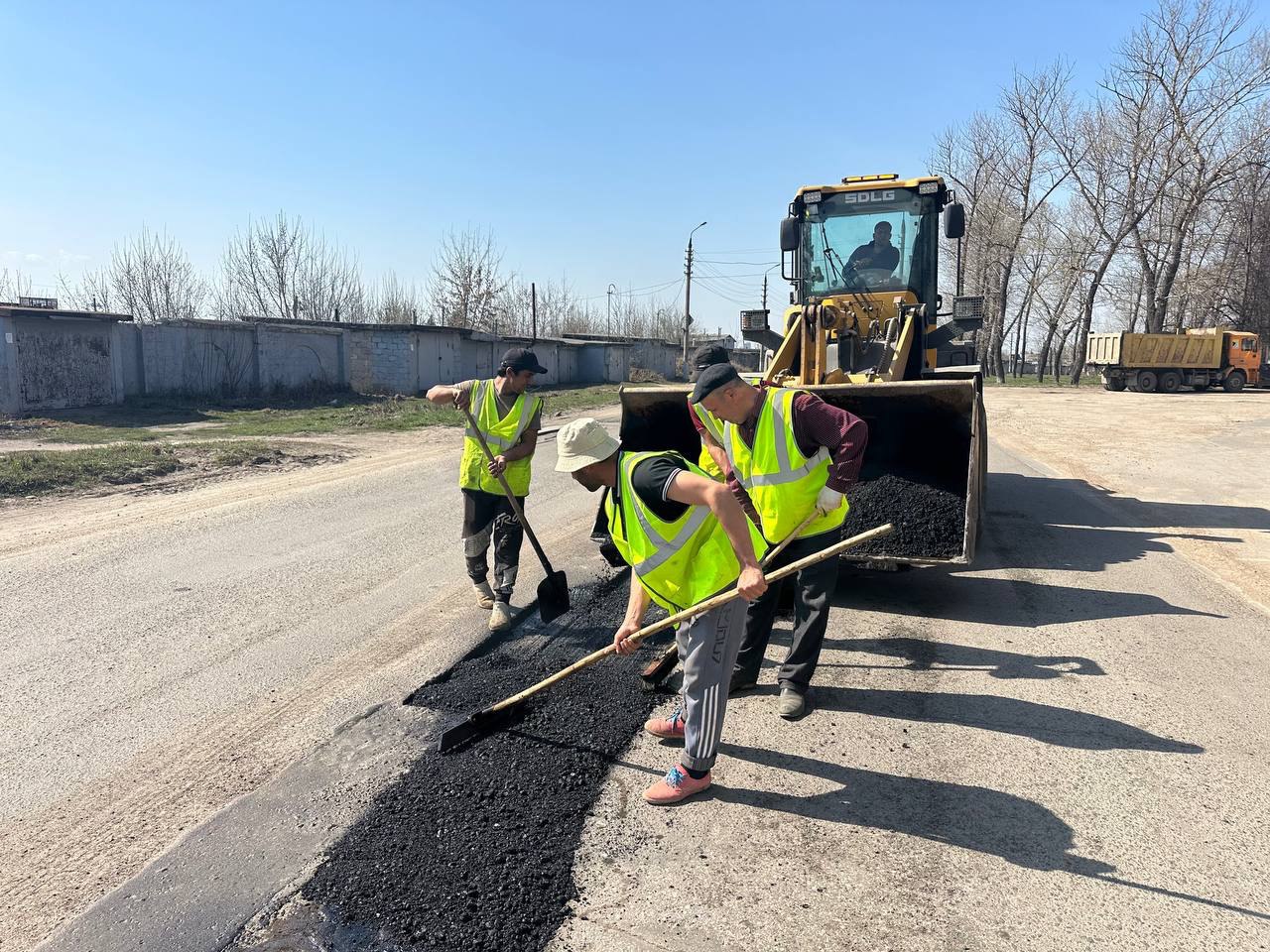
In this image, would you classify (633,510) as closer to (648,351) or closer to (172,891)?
(172,891)

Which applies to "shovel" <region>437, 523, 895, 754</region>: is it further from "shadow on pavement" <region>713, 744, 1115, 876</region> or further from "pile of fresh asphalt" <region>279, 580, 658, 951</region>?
"shadow on pavement" <region>713, 744, 1115, 876</region>

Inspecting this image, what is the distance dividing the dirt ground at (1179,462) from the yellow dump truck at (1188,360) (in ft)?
22.7

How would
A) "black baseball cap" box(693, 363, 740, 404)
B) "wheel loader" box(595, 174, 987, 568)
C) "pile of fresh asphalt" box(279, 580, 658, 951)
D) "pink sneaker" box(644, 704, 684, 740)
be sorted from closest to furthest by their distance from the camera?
"pile of fresh asphalt" box(279, 580, 658, 951), "black baseball cap" box(693, 363, 740, 404), "pink sneaker" box(644, 704, 684, 740), "wheel loader" box(595, 174, 987, 568)

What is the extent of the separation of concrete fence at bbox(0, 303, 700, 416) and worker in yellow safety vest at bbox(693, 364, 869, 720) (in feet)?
60.8

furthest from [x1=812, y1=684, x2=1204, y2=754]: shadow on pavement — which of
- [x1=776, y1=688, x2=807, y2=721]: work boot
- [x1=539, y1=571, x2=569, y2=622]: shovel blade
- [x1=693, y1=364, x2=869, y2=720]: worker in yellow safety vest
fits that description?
[x1=539, y1=571, x2=569, y2=622]: shovel blade

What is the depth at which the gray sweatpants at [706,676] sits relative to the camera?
9.59 feet

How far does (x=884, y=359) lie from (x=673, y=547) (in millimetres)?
4920

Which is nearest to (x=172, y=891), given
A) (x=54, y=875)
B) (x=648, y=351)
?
(x=54, y=875)

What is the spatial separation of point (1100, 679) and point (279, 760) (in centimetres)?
387

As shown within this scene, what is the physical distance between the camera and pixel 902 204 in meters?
8.34

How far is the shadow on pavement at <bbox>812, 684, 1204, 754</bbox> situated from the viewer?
135 inches

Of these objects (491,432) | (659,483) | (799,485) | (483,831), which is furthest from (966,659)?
(491,432)

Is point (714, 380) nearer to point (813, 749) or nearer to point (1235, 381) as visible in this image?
point (813, 749)

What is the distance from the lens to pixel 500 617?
187 inches
